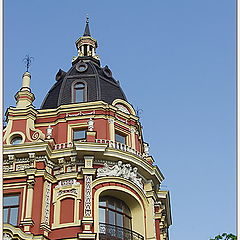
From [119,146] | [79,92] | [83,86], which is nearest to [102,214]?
[119,146]

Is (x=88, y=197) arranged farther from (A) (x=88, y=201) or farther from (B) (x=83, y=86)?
(B) (x=83, y=86)

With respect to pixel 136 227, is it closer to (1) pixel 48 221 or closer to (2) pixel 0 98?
(1) pixel 48 221

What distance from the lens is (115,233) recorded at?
87.8 ft

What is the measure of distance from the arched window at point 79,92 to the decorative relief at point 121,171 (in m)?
5.97

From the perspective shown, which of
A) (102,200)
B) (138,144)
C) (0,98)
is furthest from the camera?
(138,144)

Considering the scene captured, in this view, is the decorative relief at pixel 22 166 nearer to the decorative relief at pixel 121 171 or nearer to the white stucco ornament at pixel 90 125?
the decorative relief at pixel 121 171

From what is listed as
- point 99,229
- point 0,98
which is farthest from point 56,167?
point 0,98

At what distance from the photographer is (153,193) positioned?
29.7 metres

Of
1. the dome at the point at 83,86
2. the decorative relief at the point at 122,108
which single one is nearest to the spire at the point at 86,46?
the dome at the point at 83,86

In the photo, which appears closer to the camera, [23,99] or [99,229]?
[99,229]

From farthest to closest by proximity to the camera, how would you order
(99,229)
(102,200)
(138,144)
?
(138,144)
(102,200)
(99,229)

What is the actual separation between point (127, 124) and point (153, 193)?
4960 mm

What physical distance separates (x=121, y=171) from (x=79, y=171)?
228cm

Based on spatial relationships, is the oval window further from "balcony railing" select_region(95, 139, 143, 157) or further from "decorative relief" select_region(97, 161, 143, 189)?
"decorative relief" select_region(97, 161, 143, 189)
